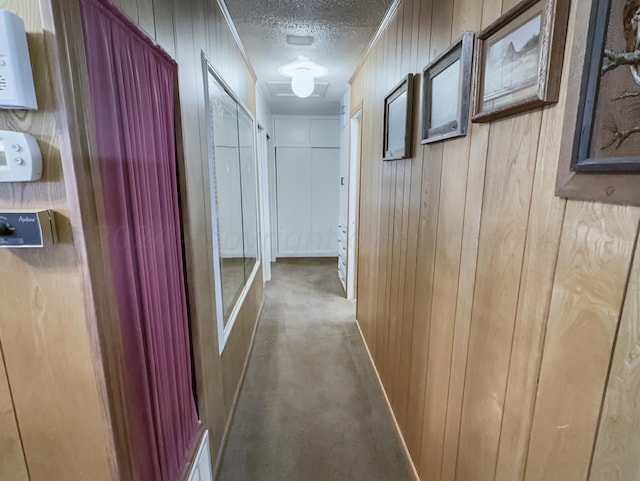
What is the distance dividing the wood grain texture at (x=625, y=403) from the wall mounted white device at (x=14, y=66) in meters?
1.17

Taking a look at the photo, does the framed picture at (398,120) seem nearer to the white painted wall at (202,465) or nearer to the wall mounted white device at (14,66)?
the wall mounted white device at (14,66)

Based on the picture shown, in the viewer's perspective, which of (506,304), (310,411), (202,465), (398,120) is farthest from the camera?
(310,411)

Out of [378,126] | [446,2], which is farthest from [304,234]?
[446,2]

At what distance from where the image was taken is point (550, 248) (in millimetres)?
773

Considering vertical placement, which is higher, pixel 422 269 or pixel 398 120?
pixel 398 120

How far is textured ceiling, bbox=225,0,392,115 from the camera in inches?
75.0

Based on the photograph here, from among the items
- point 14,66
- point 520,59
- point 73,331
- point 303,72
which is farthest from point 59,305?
point 303,72

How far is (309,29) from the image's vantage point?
2.23 m

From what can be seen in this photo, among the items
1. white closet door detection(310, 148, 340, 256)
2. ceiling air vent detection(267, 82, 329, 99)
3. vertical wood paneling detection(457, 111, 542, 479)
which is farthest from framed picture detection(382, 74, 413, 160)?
white closet door detection(310, 148, 340, 256)

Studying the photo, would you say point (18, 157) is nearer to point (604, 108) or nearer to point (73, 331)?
point (73, 331)

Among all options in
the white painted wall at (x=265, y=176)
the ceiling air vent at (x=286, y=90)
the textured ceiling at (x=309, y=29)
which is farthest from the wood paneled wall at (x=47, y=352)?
the ceiling air vent at (x=286, y=90)

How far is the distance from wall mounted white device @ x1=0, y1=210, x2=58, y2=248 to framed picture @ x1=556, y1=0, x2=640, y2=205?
3.62 ft

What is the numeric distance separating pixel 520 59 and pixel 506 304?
654mm

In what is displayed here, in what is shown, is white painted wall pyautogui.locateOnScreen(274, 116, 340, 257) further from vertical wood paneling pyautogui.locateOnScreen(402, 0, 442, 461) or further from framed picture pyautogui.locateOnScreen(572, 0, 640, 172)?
framed picture pyautogui.locateOnScreen(572, 0, 640, 172)
